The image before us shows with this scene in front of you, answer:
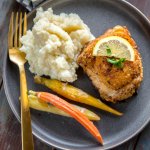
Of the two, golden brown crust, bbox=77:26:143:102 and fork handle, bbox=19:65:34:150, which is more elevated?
golden brown crust, bbox=77:26:143:102

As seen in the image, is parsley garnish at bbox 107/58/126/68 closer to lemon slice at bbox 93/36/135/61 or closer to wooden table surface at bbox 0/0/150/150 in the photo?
lemon slice at bbox 93/36/135/61

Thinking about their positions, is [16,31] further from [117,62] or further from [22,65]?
[117,62]

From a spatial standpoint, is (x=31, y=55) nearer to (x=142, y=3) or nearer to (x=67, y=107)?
(x=67, y=107)

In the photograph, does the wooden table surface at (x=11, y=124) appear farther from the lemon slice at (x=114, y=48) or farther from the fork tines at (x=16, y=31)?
the lemon slice at (x=114, y=48)

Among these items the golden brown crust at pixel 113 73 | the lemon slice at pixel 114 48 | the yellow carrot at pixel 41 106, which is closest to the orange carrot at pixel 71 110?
the yellow carrot at pixel 41 106

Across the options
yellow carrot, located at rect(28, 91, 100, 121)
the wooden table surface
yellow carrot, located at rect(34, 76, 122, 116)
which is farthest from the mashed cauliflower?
the wooden table surface

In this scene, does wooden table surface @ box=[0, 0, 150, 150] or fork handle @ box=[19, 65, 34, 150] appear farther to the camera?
wooden table surface @ box=[0, 0, 150, 150]

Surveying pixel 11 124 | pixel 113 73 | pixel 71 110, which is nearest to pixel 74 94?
pixel 71 110
